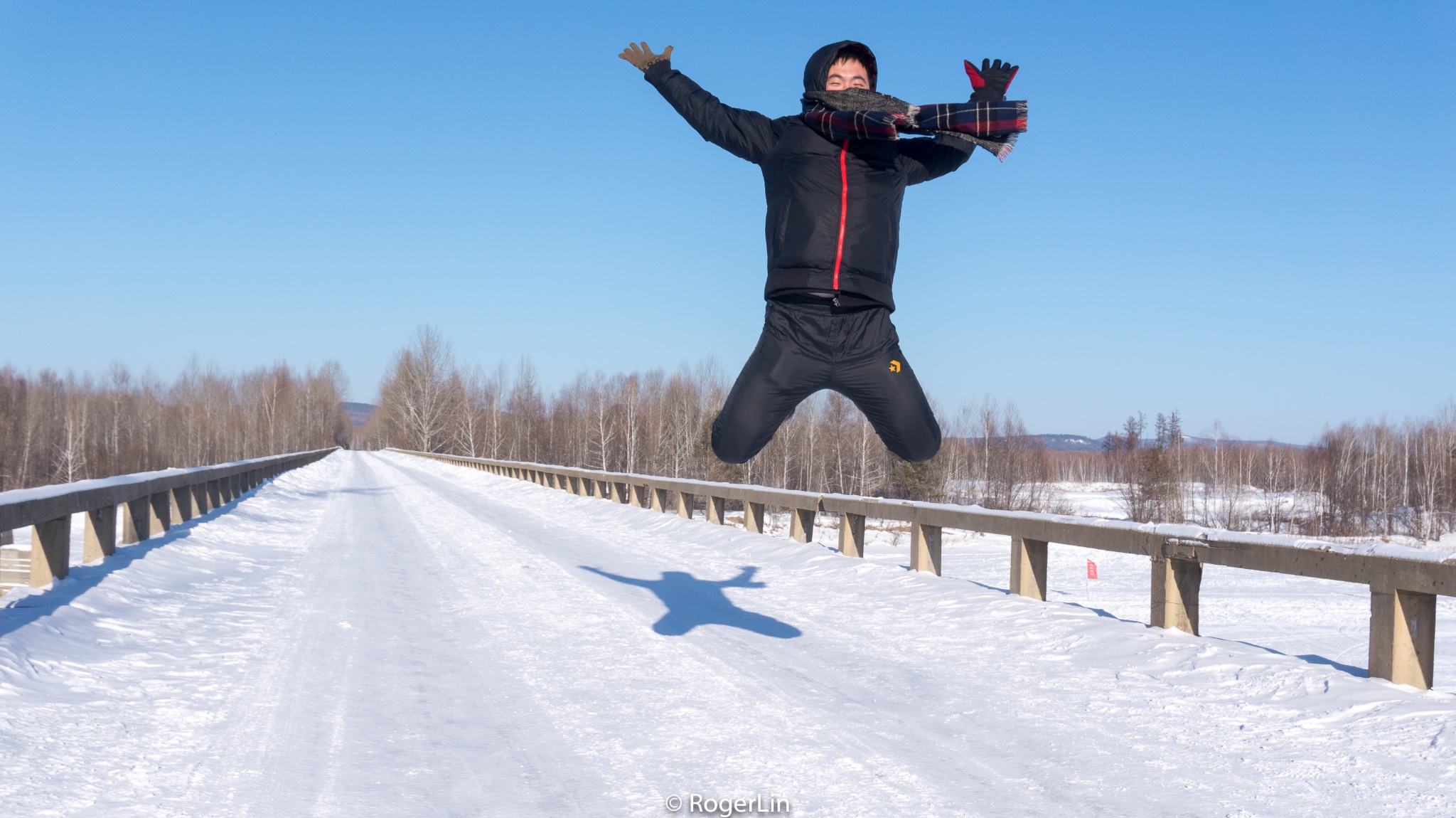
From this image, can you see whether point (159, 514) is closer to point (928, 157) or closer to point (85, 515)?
point (85, 515)

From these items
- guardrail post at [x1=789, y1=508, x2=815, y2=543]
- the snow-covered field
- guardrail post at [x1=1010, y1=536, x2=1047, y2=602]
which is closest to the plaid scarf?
the snow-covered field

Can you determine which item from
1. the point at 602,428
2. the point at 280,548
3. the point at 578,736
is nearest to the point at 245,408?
the point at 602,428

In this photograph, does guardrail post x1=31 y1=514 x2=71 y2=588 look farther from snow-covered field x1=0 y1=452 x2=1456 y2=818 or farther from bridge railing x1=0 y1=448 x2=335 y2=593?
snow-covered field x1=0 y1=452 x2=1456 y2=818

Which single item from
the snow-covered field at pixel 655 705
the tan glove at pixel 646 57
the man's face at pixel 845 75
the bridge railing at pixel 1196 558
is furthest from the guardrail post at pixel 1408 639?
the tan glove at pixel 646 57

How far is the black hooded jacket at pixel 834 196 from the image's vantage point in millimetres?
3834

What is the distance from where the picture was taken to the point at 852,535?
34.2ft

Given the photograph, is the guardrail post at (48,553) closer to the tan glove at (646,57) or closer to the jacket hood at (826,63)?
the tan glove at (646,57)

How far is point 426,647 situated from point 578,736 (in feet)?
7.06

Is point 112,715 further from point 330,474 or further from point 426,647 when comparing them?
point 330,474

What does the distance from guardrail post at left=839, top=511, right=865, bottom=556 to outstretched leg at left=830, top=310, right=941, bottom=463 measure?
6.32 meters

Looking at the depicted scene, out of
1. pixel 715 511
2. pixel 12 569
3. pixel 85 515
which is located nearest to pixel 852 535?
pixel 715 511

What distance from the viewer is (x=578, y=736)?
4.12 metres

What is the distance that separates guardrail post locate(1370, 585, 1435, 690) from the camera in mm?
4777

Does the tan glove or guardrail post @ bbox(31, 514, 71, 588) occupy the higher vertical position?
the tan glove
